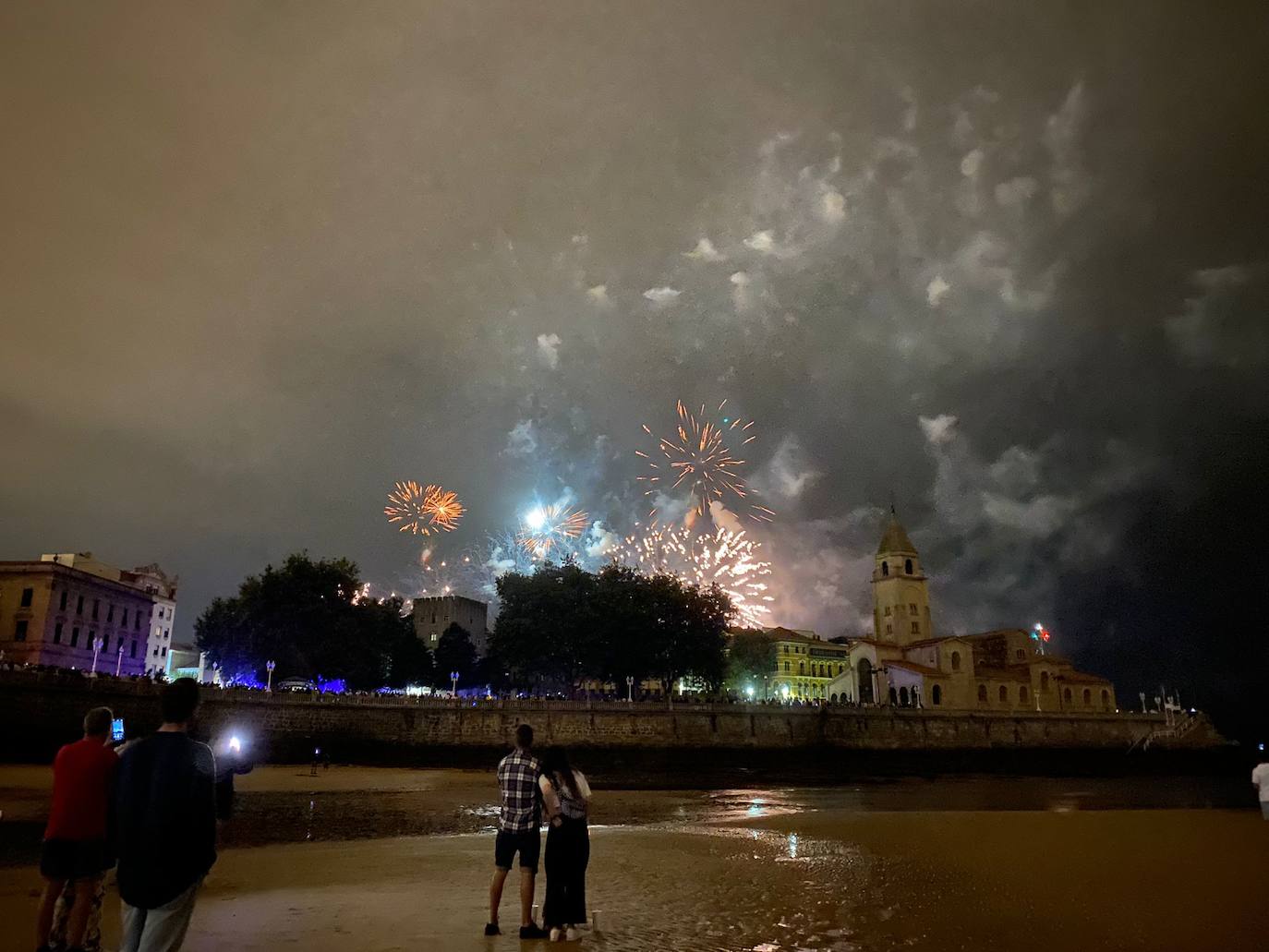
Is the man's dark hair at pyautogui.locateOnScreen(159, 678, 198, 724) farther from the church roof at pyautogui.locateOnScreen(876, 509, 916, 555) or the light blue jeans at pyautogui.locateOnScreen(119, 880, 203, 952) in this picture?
the church roof at pyautogui.locateOnScreen(876, 509, 916, 555)

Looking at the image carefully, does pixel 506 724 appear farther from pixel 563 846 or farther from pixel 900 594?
pixel 900 594

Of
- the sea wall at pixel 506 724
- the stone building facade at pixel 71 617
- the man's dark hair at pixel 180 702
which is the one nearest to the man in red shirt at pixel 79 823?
the man's dark hair at pixel 180 702

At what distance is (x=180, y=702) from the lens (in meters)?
5.39

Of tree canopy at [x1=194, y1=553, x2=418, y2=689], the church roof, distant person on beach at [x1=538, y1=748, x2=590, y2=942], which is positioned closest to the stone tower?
the church roof

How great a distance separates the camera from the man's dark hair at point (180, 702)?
5.32 meters

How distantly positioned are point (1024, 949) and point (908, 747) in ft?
221

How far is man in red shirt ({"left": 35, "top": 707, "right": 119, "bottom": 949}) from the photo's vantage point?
21.8 ft

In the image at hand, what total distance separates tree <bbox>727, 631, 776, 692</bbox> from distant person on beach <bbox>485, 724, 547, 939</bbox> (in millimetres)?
95286

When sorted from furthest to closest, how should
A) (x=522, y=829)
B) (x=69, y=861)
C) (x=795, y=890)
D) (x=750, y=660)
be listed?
(x=750, y=660) → (x=795, y=890) → (x=522, y=829) → (x=69, y=861)

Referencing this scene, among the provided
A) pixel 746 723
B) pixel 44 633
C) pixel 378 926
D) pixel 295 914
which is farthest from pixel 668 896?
pixel 44 633

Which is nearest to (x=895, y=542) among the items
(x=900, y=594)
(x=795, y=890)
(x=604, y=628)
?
(x=900, y=594)

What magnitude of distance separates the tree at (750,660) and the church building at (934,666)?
870 centimetres

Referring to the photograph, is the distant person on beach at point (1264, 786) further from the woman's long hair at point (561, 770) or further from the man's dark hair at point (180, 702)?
the man's dark hair at point (180, 702)

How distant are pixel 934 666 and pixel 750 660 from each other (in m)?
23.5
